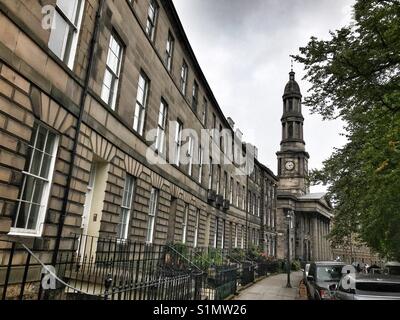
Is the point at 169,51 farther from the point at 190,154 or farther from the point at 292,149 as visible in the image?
the point at 292,149

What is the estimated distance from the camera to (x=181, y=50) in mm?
19203

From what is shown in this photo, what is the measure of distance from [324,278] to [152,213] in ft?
25.2

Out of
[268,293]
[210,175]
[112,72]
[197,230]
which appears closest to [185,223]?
[197,230]

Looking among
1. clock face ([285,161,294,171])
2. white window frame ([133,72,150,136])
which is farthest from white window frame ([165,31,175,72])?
clock face ([285,161,294,171])

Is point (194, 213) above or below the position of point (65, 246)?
above

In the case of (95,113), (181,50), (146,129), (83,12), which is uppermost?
(181,50)

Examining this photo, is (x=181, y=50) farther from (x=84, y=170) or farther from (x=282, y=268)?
(x=282, y=268)

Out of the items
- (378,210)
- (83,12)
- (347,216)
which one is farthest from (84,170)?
(347,216)

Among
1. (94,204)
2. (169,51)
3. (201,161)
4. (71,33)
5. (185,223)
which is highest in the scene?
(169,51)

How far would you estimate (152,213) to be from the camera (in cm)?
1477

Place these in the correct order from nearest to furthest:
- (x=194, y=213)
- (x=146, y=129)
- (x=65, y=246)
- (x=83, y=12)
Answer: (x=65, y=246) → (x=83, y=12) → (x=146, y=129) → (x=194, y=213)

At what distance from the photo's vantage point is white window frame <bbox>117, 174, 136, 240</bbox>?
11852mm

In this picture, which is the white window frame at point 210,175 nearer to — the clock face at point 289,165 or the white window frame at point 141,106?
the white window frame at point 141,106

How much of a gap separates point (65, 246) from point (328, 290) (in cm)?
912
